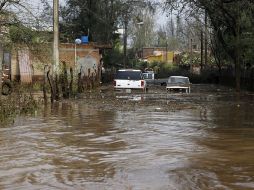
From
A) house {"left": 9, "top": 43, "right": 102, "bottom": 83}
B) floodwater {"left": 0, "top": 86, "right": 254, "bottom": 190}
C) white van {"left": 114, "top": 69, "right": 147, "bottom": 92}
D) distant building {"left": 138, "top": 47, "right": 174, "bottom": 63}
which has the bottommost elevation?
floodwater {"left": 0, "top": 86, "right": 254, "bottom": 190}

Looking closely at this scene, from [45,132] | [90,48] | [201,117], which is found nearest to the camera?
[45,132]

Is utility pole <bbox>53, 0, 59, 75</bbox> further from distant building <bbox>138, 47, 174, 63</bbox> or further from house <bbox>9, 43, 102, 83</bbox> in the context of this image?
distant building <bbox>138, 47, 174, 63</bbox>

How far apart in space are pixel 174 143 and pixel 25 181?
5.14m

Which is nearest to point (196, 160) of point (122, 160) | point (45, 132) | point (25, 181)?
point (122, 160)

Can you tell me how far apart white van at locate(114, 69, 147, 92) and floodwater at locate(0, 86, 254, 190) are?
15.7 metres

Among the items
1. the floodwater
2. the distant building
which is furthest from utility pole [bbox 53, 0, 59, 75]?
the distant building

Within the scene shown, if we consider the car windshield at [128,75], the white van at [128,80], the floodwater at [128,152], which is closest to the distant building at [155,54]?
the white van at [128,80]

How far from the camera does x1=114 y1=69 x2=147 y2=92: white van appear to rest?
35.8m

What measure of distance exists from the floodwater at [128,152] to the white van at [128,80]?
1573 centimetres

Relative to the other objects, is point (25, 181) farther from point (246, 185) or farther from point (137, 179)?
point (246, 185)

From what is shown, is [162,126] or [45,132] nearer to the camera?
[45,132]

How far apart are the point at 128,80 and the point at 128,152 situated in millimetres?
24199

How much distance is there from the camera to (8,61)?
41.2 metres

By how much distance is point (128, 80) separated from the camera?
118 ft
